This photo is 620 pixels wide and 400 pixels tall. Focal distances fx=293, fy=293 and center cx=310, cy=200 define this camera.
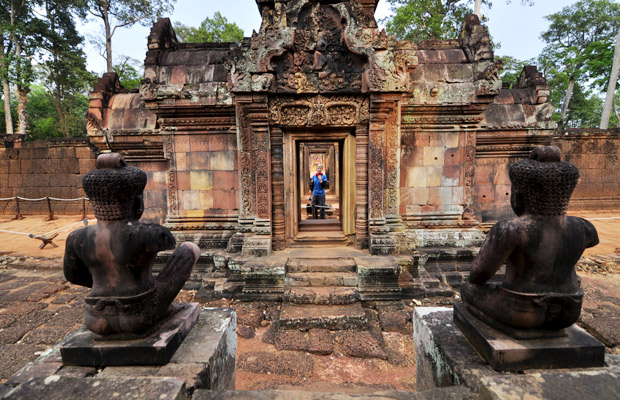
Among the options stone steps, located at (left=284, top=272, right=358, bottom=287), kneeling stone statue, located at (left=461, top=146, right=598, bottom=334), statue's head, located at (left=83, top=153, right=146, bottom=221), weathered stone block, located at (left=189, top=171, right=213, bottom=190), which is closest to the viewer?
kneeling stone statue, located at (left=461, top=146, right=598, bottom=334)

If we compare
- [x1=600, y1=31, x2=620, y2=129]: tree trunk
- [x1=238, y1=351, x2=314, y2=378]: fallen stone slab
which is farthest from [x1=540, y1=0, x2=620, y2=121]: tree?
[x1=238, y1=351, x2=314, y2=378]: fallen stone slab

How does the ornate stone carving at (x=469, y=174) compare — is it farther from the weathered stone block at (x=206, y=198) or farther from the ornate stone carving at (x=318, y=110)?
the weathered stone block at (x=206, y=198)

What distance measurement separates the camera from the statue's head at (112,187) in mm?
1897

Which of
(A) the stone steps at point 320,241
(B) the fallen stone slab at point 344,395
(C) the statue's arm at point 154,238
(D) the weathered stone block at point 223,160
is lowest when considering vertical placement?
(B) the fallen stone slab at point 344,395

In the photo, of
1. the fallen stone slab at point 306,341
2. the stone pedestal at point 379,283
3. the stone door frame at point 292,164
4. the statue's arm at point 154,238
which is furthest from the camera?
the stone door frame at point 292,164

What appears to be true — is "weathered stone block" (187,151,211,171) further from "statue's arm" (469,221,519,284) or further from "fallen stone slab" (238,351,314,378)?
"statue's arm" (469,221,519,284)

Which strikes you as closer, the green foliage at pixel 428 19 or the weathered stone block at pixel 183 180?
the weathered stone block at pixel 183 180

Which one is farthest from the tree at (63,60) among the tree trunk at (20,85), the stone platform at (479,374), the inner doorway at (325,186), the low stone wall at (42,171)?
the stone platform at (479,374)

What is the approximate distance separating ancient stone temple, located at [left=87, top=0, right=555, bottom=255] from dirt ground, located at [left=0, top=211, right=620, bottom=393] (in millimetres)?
1701

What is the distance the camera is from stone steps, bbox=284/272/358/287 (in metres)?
4.94

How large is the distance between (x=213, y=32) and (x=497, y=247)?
98.2 feet

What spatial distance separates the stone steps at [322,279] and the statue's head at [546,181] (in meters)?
3.39

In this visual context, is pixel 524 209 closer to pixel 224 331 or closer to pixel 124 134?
pixel 224 331

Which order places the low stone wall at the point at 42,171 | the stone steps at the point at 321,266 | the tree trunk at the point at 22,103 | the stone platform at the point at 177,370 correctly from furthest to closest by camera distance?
the tree trunk at the point at 22,103, the low stone wall at the point at 42,171, the stone steps at the point at 321,266, the stone platform at the point at 177,370
